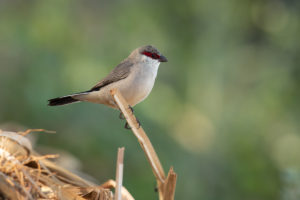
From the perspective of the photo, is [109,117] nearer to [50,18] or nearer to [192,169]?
[192,169]

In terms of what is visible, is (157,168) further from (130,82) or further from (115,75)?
(115,75)

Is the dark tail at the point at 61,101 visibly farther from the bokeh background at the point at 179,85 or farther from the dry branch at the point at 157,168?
the bokeh background at the point at 179,85

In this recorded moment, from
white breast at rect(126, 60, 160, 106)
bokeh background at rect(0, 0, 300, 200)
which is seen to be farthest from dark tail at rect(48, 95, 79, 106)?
bokeh background at rect(0, 0, 300, 200)

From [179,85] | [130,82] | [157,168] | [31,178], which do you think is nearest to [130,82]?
[130,82]

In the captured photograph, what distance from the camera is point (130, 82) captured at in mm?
2547

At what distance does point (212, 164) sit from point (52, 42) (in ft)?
10.6

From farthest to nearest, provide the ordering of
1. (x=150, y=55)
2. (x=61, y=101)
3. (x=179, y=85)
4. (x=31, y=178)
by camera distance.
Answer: (x=179, y=85), (x=150, y=55), (x=61, y=101), (x=31, y=178)

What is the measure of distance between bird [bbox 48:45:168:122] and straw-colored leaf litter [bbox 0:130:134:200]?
2.62 ft

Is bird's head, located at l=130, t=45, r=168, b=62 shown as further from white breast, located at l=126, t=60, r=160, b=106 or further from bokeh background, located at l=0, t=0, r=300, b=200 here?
bokeh background, located at l=0, t=0, r=300, b=200

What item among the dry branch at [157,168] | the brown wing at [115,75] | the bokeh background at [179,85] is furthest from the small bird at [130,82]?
the bokeh background at [179,85]

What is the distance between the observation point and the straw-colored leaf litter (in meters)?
1.30

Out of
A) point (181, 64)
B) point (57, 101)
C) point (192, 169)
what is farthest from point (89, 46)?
point (57, 101)

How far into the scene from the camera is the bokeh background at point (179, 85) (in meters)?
6.03

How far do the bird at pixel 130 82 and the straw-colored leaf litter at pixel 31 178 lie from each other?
0.80m
